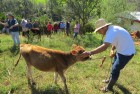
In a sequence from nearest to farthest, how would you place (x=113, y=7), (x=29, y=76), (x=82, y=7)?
(x=29, y=76) < (x=82, y=7) < (x=113, y=7)

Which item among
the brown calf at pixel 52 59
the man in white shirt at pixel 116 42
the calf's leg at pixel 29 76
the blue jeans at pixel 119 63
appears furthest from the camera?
the calf's leg at pixel 29 76

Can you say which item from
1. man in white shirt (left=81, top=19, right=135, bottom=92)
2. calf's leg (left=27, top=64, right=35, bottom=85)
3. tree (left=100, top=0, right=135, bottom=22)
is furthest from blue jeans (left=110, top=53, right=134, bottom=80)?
tree (left=100, top=0, right=135, bottom=22)

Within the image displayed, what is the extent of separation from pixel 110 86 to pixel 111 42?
173 cm

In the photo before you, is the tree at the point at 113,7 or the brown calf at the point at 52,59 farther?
the tree at the point at 113,7

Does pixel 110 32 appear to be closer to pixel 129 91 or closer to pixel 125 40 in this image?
pixel 125 40

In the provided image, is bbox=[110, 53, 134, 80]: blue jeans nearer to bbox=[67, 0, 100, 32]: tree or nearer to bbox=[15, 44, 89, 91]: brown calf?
bbox=[15, 44, 89, 91]: brown calf

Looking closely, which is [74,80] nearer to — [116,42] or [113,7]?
[116,42]

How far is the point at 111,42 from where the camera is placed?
6.05 meters

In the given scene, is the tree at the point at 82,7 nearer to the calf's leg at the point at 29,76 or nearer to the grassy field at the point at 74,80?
the grassy field at the point at 74,80

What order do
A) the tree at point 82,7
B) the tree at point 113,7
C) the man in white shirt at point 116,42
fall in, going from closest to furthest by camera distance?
the man in white shirt at point 116,42 < the tree at point 82,7 < the tree at point 113,7

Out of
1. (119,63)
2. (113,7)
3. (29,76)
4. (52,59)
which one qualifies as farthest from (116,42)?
(113,7)

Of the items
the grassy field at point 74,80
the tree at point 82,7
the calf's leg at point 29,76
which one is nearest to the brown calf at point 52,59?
the calf's leg at point 29,76

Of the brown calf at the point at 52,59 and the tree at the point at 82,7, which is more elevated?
the brown calf at the point at 52,59

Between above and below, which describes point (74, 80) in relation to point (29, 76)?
below
